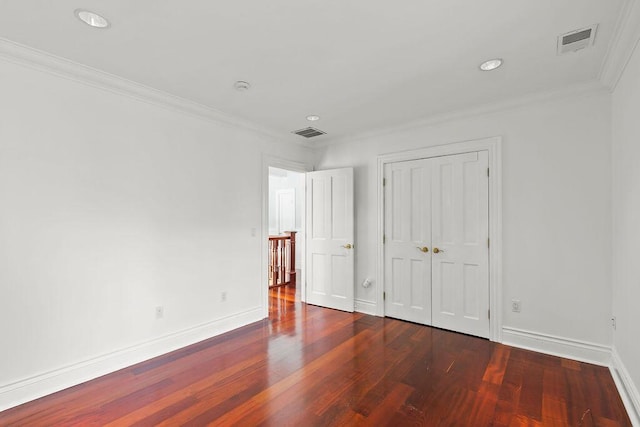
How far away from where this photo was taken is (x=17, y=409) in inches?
84.9

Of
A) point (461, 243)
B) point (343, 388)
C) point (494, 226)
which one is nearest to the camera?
point (343, 388)

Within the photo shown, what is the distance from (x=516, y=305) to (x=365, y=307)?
185cm

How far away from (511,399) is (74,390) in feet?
10.8

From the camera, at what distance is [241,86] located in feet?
9.49

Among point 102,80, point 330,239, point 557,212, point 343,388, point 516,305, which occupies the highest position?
point 102,80

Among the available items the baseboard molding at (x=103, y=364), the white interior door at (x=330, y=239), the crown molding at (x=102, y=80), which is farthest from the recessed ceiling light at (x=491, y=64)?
the baseboard molding at (x=103, y=364)

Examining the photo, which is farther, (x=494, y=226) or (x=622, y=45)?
(x=494, y=226)

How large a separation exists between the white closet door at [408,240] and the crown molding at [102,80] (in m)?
2.23

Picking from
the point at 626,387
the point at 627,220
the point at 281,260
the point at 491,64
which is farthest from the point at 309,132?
the point at 626,387

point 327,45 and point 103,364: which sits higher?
point 327,45

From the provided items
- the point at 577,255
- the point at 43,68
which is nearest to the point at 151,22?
the point at 43,68

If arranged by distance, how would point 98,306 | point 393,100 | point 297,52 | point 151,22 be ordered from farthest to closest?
point 393,100 → point 98,306 → point 297,52 → point 151,22

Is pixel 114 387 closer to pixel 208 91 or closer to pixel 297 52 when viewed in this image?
pixel 208 91

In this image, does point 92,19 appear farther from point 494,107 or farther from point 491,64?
point 494,107
